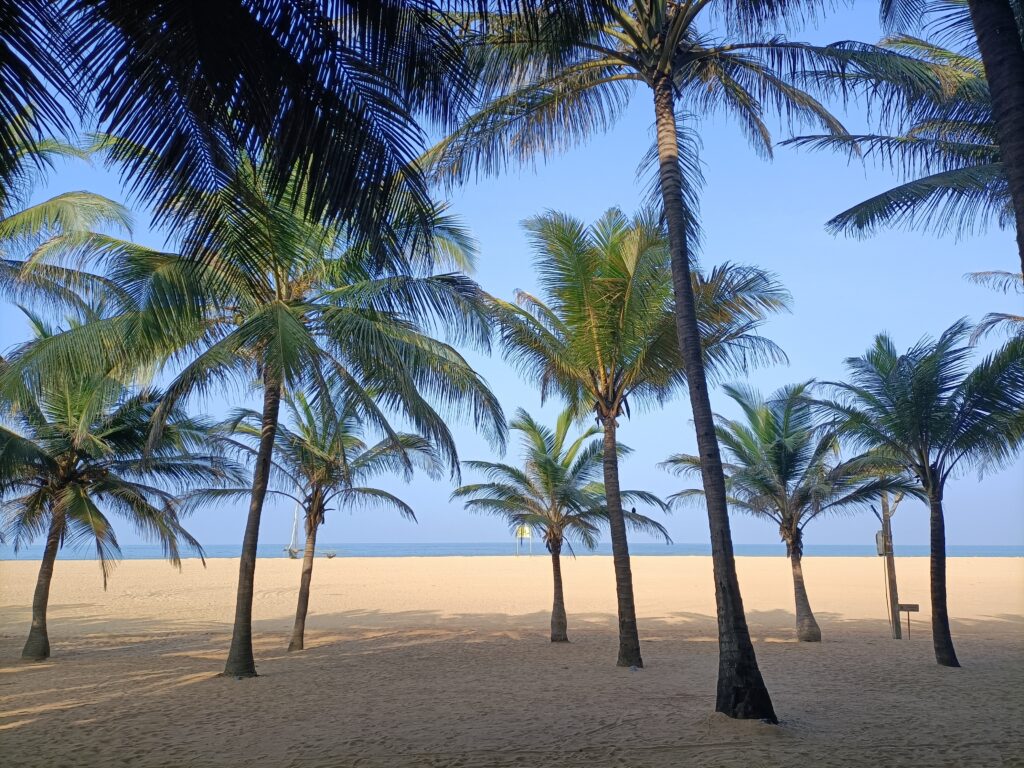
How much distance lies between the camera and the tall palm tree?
1661 centimetres

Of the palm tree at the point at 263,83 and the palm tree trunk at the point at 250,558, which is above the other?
the palm tree at the point at 263,83

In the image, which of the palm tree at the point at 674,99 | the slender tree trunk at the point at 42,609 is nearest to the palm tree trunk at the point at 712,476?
the palm tree at the point at 674,99

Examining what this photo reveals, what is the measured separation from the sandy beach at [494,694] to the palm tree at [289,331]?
89.9 inches

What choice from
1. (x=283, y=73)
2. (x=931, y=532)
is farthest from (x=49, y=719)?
(x=931, y=532)

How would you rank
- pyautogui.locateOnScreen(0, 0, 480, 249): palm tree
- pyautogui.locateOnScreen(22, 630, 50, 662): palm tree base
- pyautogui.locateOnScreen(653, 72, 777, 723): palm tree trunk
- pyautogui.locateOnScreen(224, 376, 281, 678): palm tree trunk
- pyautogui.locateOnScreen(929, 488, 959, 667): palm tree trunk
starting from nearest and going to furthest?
pyautogui.locateOnScreen(0, 0, 480, 249): palm tree
pyautogui.locateOnScreen(653, 72, 777, 723): palm tree trunk
pyautogui.locateOnScreen(224, 376, 281, 678): palm tree trunk
pyautogui.locateOnScreen(929, 488, 959, 667): palm tree trunk
pyautogui.locateOnScreen(22, 630, 50, 662): palm tree base

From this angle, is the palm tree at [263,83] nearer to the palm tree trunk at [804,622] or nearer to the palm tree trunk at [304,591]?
the palm tree trunk at [304,591]

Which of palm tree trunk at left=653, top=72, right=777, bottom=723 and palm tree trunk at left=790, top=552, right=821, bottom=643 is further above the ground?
palm tree trunk at left=653, top=72, right=777, bottom=723

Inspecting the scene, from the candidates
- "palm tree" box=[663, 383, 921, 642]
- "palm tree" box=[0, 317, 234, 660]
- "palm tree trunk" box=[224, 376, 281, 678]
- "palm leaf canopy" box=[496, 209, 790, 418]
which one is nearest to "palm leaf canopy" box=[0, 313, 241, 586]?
"palm tree" box=[0, 317, 234, 660]

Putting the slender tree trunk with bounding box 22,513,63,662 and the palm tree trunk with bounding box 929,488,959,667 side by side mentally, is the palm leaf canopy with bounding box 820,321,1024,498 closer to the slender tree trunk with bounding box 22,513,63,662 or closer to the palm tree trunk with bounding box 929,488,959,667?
the palm tree trunk with bounding box 929,488,959,667

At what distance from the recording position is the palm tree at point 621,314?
37.8 feet

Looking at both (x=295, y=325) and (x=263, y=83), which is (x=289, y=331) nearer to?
(x=295, y=325)

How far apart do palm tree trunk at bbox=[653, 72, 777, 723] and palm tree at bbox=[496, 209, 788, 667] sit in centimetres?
294

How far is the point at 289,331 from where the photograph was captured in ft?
27.7

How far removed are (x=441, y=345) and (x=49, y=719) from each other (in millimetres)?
6560
